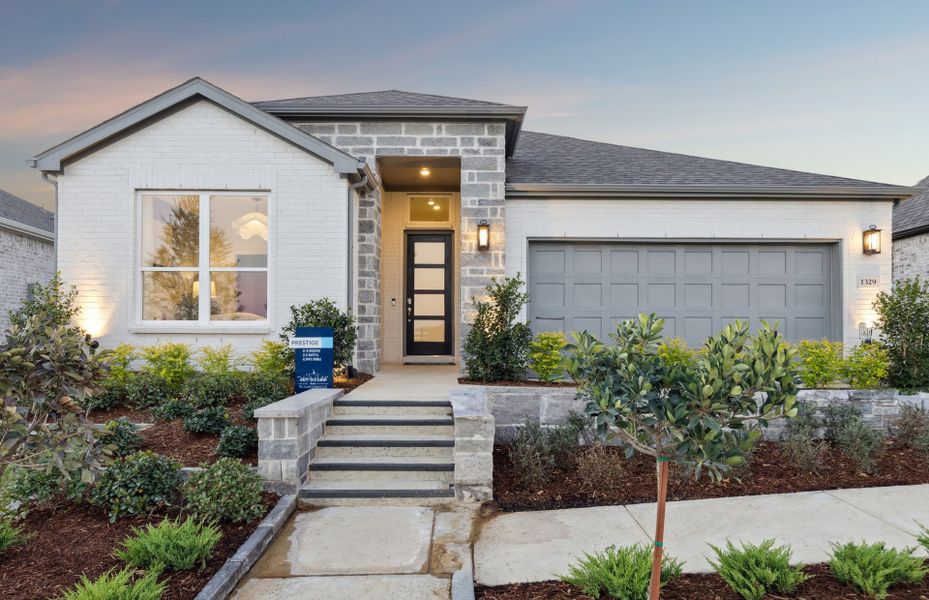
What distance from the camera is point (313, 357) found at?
6.36 meters

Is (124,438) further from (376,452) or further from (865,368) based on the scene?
(865,368)

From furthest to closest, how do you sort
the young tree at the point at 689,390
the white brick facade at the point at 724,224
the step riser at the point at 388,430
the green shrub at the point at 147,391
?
the white brick facade at the point at 724,224
the green shrub at the point at 147,391
the step riser at the point at 388,430
the young tree at the point at 689,390

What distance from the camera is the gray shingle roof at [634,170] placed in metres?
9.05

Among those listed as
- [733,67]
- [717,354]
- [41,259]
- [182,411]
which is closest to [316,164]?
[182,411]

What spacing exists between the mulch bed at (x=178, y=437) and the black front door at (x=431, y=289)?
15.1 ft

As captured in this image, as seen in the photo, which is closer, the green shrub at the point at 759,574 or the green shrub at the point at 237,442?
the green shrub at the point at 759,574

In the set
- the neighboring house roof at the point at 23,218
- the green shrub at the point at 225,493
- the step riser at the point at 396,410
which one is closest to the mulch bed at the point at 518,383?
the step riser at the point at 396,410

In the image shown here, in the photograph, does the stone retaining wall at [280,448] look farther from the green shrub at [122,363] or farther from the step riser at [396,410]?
the green shrub at [122,363]

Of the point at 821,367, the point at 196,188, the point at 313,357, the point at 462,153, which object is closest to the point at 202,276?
the point at 196,188

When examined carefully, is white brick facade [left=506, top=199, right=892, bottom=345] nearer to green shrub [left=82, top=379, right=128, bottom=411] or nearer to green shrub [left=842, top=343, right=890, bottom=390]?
green shrub [left=842, top=343, right=890, bottom=390]

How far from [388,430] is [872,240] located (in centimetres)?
856

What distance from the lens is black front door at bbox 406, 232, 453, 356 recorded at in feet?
35.0

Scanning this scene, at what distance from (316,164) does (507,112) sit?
10.2 feet

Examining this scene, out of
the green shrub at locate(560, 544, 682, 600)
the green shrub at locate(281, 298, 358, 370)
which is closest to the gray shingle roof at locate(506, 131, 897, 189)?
the green shrub at locate(281, 298, 358, 370)
